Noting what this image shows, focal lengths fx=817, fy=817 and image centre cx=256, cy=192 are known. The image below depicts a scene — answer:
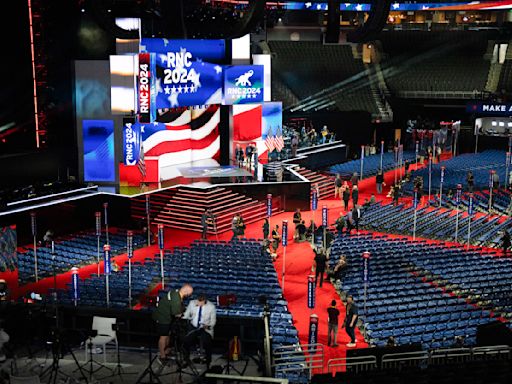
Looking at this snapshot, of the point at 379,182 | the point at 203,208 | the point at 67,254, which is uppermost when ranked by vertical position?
the point at 379,182

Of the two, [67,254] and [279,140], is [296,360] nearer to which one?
[67,254]

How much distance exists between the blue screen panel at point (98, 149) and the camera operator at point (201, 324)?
2308cm

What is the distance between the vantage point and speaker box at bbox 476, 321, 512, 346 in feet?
57.9

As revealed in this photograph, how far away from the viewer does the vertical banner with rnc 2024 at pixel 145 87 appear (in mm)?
35969

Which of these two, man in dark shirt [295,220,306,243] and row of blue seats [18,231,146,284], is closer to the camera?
row of blue seats [18,231,146,284]

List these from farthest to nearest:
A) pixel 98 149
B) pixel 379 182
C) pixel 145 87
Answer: pixel 379 182
pixel 98 149
pixel 145 87

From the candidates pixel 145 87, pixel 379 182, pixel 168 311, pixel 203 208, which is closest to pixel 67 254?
pixel 203 208

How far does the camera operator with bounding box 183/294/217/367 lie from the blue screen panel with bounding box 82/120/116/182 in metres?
23.1

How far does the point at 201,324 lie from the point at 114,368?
204 centimetres

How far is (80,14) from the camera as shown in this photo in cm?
3584

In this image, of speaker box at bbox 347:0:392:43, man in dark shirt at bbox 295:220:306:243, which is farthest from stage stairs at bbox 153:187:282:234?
speaker box at bbox 347:0:392:43

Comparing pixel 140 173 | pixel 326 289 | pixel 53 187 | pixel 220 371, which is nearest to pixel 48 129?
pixel 53 187

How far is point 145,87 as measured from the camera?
3606 cm

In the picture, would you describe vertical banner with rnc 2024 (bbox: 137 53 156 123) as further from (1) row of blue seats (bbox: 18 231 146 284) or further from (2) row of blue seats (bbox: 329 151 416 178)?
(2) row of blue seats (bbox: 329 151 416 178)
